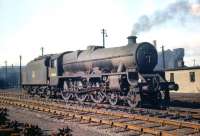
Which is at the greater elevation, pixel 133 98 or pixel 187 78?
pixel 187 78

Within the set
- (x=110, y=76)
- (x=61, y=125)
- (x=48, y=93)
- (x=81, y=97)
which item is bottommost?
(x=61, y=125)

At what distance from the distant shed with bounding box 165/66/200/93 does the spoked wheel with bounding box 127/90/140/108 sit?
53.3 ft

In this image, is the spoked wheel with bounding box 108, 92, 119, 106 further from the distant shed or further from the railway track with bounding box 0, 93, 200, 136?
the distant shed

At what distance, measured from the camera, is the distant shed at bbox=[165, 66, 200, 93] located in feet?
97.4

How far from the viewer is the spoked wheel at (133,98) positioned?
1453 centimetres

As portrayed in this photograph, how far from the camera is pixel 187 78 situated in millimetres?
30719

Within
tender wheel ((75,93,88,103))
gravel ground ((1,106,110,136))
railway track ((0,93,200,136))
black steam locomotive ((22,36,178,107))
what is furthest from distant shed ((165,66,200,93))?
gravel ground ((1,106,110,136))

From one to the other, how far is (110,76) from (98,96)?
191 cm

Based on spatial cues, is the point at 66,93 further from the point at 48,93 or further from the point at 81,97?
the point at 48,93

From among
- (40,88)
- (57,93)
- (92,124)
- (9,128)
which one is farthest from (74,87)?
(9,128)

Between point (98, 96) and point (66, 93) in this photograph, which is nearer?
point (98, 96)

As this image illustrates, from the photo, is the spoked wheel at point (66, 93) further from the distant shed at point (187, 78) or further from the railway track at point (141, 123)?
the distant shed at point (187, 78)

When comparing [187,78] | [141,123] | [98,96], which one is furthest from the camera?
[187,78]

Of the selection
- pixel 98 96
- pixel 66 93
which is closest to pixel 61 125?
pixel 98 96
